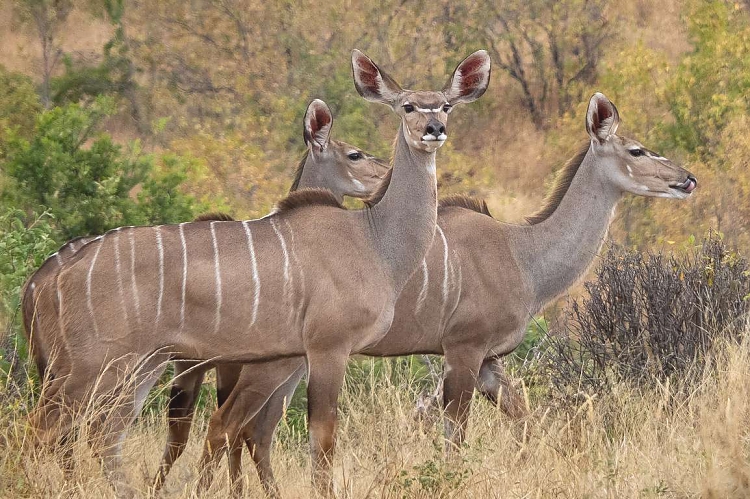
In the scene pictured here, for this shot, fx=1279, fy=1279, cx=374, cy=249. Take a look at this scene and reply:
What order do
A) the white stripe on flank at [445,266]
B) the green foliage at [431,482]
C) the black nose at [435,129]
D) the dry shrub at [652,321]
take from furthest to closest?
1. the dry shrub at [652,321]
2. the white stripe on flank at [445,266]
3. the black nose at [435,129]
4. the green foliage at [431,482]

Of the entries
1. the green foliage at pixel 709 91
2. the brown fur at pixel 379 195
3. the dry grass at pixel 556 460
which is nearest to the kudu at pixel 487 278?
the dry grass at pixel 556 460

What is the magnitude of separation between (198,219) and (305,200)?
17.9 inches

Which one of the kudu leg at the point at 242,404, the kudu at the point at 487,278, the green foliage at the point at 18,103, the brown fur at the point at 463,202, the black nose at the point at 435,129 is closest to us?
the black nose at the point at 435,129

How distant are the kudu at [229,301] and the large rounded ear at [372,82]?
0.26m

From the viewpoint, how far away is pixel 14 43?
19688 millimetres

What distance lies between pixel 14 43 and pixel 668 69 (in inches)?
408

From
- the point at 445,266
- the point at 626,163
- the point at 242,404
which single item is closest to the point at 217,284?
the point at 242,404

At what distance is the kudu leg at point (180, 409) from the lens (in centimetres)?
525

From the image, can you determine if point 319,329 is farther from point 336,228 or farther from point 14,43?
point 14,43

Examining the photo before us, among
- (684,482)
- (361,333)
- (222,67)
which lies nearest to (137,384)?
(361,333)

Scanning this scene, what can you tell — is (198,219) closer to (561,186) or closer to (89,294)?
(89,294)

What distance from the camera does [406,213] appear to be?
5137mm

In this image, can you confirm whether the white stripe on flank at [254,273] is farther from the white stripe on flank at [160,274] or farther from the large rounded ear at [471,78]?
the large rounded ear at [471,78]

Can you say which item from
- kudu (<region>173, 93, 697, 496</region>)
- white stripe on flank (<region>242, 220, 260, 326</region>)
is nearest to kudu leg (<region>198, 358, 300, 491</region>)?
kudu (<region>173, 93, 697, 496</region>)
